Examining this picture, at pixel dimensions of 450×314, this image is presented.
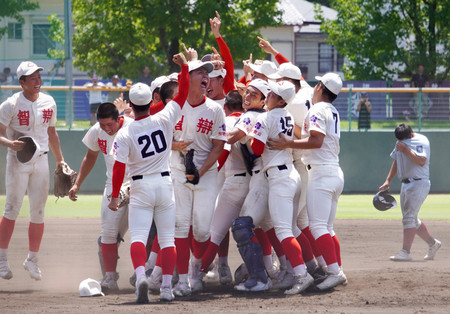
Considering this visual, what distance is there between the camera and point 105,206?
8.60 meters

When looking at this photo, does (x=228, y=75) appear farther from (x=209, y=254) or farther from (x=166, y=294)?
(x=166, y=294)

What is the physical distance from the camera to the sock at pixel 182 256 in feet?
27.1

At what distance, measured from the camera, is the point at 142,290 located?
7582 mm

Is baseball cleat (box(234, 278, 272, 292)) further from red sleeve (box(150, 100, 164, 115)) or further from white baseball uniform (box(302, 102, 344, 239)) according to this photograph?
red sleeve (box(150, 100, 164, 115))

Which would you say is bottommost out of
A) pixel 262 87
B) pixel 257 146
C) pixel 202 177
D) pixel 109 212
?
pixel 109 212

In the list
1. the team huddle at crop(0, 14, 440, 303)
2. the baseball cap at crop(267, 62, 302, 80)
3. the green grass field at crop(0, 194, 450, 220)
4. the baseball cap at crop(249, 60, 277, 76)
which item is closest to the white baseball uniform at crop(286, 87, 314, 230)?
the team huddle at crop(0, 14, 440, 303)

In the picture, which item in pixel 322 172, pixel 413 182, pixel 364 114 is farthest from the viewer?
pixel 364 114

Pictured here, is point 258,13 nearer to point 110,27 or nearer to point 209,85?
A: point 110,27

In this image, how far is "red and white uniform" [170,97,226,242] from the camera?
8.31 meters

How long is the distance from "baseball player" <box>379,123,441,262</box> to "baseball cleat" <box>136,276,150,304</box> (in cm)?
415

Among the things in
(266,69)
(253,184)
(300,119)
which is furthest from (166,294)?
(266,69)

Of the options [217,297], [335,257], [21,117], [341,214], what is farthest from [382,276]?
[341,214]

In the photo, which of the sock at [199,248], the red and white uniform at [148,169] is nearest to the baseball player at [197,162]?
the sock at [199,248]

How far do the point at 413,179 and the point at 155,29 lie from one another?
2023 centimetres
